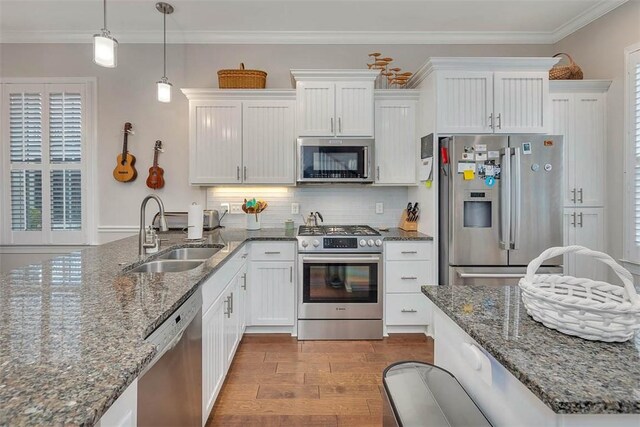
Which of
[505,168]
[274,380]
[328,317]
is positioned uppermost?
Answer: [505,168]

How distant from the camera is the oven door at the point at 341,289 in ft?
10.1

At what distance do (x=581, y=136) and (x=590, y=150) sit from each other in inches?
5.8

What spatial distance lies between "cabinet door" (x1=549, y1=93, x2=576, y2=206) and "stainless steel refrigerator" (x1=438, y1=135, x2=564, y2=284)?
0.35m

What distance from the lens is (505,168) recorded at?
9.38 ft

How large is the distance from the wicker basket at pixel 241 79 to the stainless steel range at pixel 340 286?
1537 mm

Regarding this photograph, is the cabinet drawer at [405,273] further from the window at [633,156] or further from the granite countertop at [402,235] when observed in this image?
the window at [633,156]

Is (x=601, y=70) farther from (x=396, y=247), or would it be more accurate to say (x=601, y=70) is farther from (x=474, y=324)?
(x=474, y=324)

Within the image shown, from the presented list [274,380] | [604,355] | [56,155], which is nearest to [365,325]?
[274,380]

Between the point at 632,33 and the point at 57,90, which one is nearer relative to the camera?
the point at 632,33

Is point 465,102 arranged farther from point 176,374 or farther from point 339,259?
point 176,374

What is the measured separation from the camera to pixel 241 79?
3.37 m

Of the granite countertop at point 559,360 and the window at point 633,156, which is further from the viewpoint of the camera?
the window at point 633,156

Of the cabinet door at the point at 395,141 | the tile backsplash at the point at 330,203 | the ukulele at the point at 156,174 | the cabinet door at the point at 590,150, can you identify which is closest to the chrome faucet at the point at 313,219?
the tile backsplash at the point at 330,203

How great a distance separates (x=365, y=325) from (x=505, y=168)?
1.78 meters
